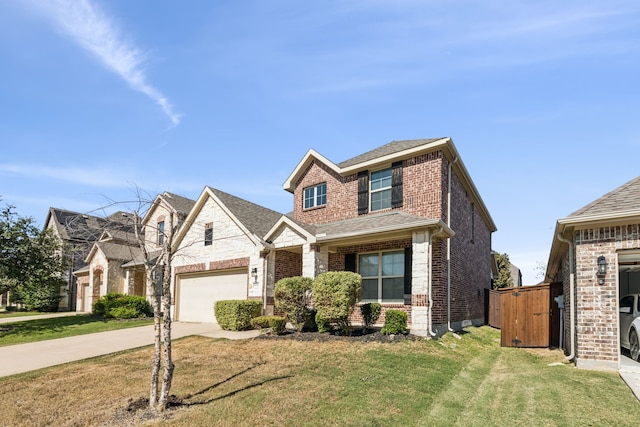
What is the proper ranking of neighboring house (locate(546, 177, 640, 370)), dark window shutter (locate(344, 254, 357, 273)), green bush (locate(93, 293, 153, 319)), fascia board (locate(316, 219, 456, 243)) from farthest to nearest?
green bush (locate(93, 293, 153, 319))
dark window shutter (locate(344, 254, 357, 273))
fascia board (locate(316, 219, 456, 243))
neighboring house (locate(546, 177, 640, 370))

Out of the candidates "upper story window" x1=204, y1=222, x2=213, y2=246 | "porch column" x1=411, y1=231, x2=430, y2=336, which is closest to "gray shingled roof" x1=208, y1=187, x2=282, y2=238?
"upper story window" x1=204, y1=222, x2=213, y2=246

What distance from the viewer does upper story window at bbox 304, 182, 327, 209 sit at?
58.3ft

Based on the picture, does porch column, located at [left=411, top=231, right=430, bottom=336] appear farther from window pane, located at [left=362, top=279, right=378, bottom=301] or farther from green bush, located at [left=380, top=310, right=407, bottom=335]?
window pane, located at [left=362, top=279, right=378, bottom=301]

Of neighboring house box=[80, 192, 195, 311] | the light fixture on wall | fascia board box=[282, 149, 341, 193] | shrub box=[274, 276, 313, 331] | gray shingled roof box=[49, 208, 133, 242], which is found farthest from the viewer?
neighboring house box=[80, 192, 195, 311]

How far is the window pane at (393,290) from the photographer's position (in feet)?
45.9

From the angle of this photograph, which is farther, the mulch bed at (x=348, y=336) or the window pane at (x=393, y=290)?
the window pane at (x=393, y=290)

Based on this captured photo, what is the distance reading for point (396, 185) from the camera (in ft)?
50.6

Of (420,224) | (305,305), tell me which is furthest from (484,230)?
(305,305)

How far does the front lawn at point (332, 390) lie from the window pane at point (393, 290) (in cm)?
272

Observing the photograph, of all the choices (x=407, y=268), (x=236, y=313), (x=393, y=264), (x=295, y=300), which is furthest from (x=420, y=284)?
(x=236, y=313)

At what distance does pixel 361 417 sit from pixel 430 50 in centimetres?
833

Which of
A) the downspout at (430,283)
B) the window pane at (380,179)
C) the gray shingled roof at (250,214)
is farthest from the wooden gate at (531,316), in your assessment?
the gray shingled roof at (250,214)

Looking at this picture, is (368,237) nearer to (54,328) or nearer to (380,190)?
(380,190)

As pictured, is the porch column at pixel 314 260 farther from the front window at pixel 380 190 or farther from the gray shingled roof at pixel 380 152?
the gray shingled roof at pixel 380 152
